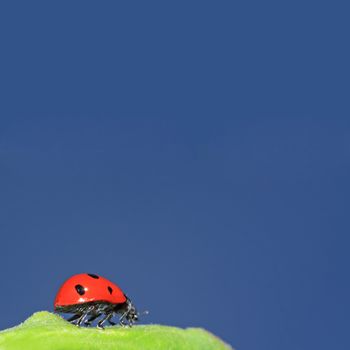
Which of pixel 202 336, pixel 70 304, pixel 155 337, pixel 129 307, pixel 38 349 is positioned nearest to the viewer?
pixel 38 349

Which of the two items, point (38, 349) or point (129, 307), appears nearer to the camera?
point (38, 349)

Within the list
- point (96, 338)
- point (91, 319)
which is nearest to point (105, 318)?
Result: point (91, 319)

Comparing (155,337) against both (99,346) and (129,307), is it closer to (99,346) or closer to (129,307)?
(99,346)

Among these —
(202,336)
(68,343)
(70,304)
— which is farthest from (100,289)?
(68,343)

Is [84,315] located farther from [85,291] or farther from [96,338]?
[96,338]

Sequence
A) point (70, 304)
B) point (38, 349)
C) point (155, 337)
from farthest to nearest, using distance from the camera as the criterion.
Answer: point (70, 304)
point (155, 337)
point (38, 349)

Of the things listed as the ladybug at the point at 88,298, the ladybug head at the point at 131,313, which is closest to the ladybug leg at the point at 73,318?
Result: the ladybug at the point at 88,298

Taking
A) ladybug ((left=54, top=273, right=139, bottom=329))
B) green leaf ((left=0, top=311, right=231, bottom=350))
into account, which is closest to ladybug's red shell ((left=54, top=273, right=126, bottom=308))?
ladybug ((left=54, top=273, right=139, bottom=329))
